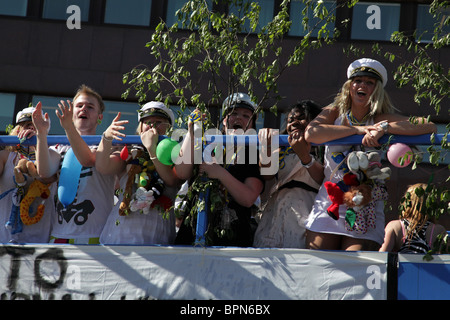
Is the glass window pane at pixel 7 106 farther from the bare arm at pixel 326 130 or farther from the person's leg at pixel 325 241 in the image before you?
the person's leg at pixel 325 241

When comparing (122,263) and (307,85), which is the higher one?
(307,85)

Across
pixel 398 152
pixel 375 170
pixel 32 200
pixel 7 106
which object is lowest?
pixel 32 200

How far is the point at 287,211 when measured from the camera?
201 inches

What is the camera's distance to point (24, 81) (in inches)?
465

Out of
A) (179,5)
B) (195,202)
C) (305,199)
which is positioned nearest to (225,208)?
(195,202)

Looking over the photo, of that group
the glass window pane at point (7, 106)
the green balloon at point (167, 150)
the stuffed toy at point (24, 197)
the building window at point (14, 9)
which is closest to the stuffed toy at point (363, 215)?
the green balloon at point (167, 150)

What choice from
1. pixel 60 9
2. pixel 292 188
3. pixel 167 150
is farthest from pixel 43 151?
pixel 60 9

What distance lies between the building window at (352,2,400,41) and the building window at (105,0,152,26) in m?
3.21

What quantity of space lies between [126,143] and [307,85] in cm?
654

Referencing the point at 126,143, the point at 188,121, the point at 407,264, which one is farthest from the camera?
the point at 126,143

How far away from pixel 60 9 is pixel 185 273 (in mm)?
8131

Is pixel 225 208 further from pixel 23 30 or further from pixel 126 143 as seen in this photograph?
pixel 23 30

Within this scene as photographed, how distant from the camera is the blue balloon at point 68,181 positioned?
5344mm

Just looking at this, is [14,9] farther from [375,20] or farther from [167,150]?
[167,150]
